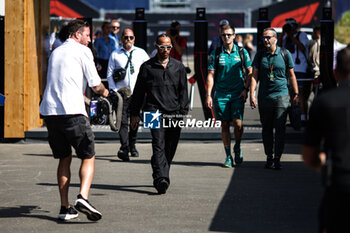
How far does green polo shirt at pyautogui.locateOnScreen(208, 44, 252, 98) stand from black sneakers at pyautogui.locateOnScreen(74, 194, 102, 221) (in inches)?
160

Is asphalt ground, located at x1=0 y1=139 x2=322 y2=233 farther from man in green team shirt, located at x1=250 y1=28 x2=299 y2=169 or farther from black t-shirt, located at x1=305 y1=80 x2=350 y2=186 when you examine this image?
black t-shirt, located at x1=305 y1=80 x2=350 y2=186

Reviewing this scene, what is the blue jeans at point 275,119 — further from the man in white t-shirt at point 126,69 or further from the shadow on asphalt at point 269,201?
the man in white t-shirt at point 126,69

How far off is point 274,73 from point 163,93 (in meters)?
2.12

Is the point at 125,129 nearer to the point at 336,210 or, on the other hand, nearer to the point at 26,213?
the point at 26,213

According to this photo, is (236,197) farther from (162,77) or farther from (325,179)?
(325,179)

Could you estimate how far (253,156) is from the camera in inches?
476

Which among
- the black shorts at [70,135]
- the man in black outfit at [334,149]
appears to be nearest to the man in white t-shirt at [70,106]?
the black shorts at [70,135]

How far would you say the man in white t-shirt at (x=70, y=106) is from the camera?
7207 millimetres

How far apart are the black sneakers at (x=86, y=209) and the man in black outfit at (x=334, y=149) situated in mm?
3226

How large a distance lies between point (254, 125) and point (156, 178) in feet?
24.1

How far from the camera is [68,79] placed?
7.22m

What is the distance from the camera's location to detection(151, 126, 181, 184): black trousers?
8.77m

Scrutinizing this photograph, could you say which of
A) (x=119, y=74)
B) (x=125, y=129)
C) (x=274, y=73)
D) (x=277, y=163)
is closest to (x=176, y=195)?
(x=277, y=163)

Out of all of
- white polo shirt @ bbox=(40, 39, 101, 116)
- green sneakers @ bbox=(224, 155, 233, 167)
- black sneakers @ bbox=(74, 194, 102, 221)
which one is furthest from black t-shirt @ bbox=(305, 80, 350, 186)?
green sneakers @ bbox=(224, 155, 233, 167)
